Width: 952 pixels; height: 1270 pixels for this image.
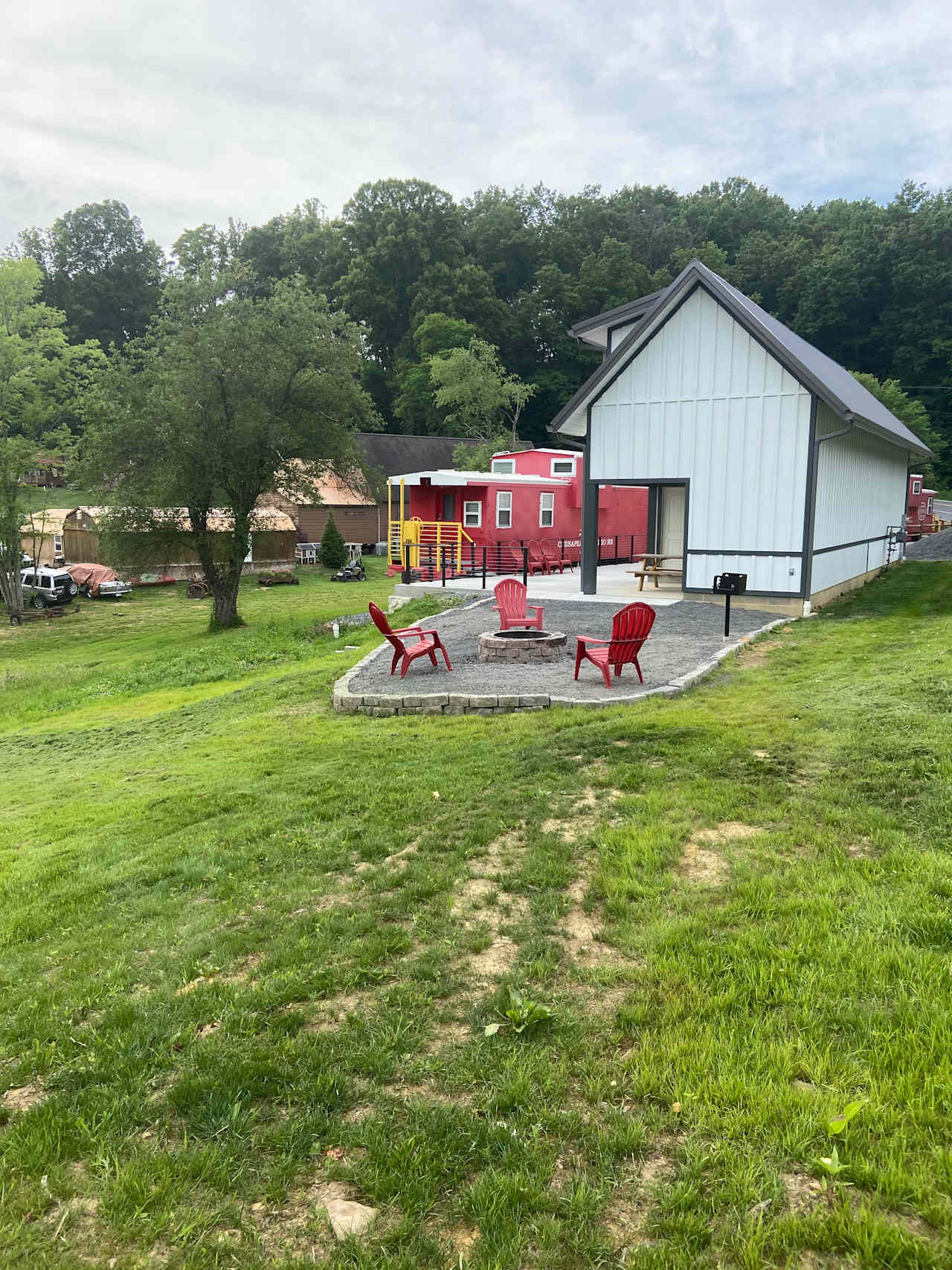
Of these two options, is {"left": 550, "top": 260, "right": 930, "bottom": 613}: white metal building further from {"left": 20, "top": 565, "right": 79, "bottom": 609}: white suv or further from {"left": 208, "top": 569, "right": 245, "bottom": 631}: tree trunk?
{"left": 20, "top": 565, "right": 79, "bottom": 609}: white suv

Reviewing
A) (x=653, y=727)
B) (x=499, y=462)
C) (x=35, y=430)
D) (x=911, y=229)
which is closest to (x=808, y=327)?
(x=911, y=229)

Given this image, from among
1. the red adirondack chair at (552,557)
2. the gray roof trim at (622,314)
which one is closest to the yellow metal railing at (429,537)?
the red adirondack chair at (552,557)

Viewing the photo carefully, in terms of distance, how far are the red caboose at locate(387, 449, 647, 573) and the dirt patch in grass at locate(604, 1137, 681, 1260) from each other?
69.1ft

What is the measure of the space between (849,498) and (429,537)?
473 inches

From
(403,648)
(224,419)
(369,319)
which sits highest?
(369,319)

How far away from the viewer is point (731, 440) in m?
15.9

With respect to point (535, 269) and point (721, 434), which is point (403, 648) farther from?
point (535, 269)

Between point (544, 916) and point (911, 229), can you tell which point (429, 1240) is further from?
point (911, 229)

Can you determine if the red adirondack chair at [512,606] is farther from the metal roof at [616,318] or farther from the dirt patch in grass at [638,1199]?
the metal roof at [616,318]

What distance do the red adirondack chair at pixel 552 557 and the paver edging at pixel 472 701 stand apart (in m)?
15.4

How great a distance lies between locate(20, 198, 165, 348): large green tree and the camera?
6731cm

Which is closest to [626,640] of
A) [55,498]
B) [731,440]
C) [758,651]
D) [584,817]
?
[758,651]

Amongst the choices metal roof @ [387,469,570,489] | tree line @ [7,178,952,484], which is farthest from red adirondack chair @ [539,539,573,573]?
tree line @ [7,178,952,484]

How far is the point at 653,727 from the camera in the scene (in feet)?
23.8
